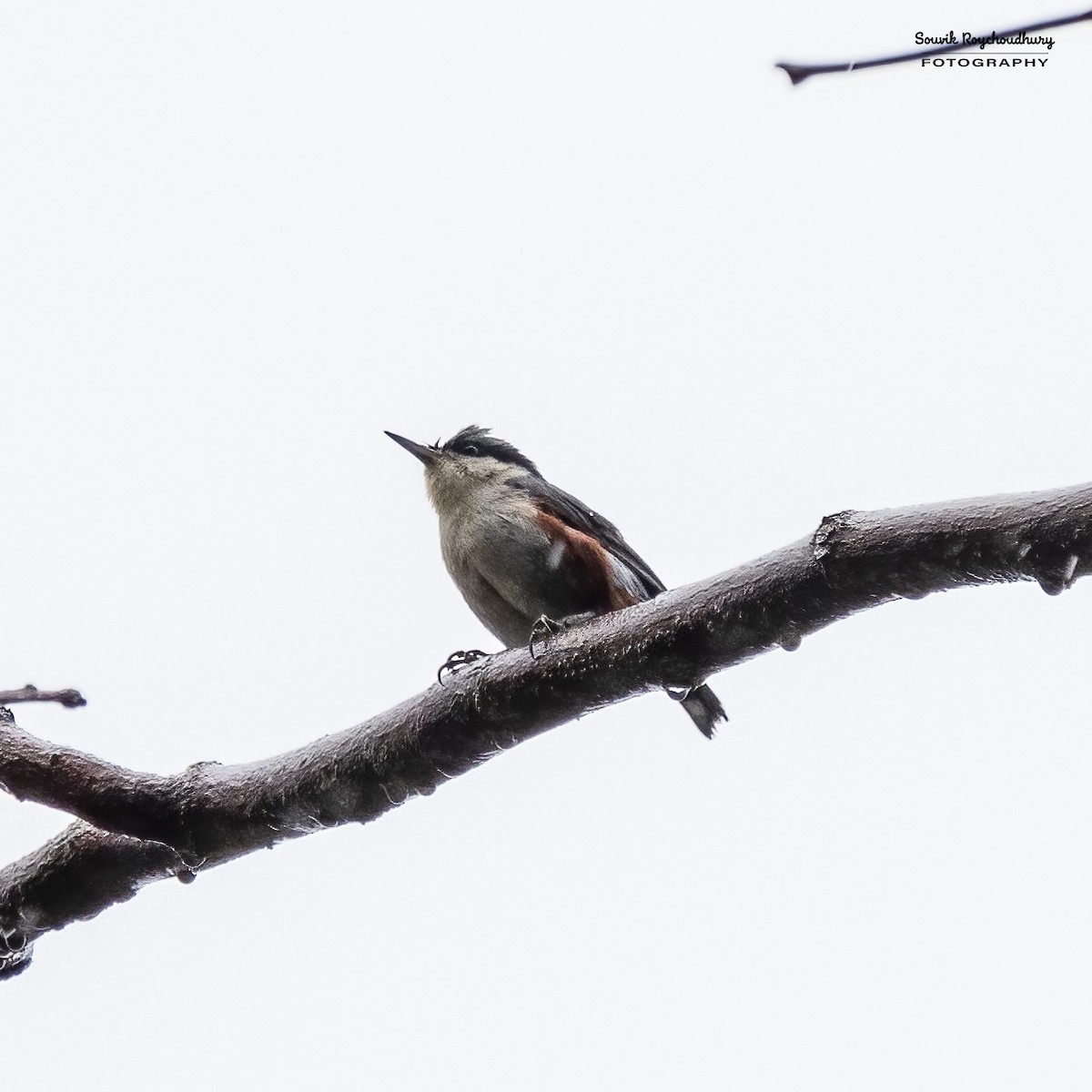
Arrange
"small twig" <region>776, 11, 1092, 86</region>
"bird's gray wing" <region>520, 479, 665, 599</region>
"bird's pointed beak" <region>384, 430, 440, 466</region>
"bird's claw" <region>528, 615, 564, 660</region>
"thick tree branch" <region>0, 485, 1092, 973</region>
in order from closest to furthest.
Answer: "small twig" <region>776, 11, 1092, 86</region>
"thick tree branch" <region>0, 485, 1092, 973</region>
"bird's claw" <region>528, 615, 564, 660</region>
"bird's gray wing" <region>520, 479, 665, 599</region>
"bird's pointed beak" <region>384, 430, 440, 466</region>

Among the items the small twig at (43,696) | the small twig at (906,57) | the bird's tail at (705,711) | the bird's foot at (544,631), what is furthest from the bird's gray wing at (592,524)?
the small twig at (906,57)

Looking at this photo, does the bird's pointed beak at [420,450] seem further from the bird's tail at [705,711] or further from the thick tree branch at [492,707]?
the thick tree branch at [492,707]

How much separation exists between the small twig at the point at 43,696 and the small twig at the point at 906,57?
160cm

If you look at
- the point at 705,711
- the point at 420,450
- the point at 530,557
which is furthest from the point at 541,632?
the point at 420,450

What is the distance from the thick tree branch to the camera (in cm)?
216

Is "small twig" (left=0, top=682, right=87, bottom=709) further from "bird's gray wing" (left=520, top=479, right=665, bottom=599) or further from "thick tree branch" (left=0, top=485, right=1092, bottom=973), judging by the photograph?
"bird's gray wing" (left=520, top=479, right=665, bottom=599)

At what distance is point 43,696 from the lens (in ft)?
7.65

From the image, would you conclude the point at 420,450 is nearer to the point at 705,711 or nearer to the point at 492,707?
the point at 705,711

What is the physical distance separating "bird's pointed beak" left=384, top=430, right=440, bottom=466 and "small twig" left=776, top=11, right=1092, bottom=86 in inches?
166

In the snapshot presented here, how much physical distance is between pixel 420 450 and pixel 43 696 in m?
3.43

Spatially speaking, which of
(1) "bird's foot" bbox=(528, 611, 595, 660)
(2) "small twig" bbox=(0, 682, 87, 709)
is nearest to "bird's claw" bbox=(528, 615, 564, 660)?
(1) "bird's foot" bbox=(528, 611, 595, 660)

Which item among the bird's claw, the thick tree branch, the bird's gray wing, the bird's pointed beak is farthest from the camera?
the bird's pointed beak

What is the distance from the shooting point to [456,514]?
16.8ft

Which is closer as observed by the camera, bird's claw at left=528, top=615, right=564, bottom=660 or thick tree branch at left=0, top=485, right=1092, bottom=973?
thick tree branch at left=0, top=485, right=1092, bottom=973
